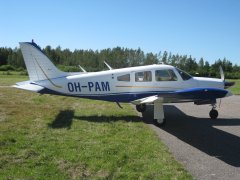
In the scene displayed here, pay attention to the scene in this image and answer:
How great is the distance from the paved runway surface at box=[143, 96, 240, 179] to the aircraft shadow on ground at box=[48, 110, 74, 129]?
9.24 ft

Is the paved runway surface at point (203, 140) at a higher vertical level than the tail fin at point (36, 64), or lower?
lower

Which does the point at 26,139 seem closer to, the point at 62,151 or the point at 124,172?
the point at 62,151

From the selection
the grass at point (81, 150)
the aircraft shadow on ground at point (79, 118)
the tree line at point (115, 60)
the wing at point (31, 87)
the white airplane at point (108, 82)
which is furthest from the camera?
the tree line at point (115, 60)

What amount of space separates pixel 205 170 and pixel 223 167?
477mm

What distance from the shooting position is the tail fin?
40.5 ft

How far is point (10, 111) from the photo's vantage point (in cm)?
1332

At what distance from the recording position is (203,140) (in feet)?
30.1

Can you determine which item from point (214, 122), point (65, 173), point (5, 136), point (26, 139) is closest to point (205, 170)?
point (65, 173)

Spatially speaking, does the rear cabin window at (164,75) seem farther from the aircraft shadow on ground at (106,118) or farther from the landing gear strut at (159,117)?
the aircraft shadow on ground at (106,118)

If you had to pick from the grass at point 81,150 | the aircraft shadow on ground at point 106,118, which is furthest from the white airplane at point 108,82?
the grass at point 81,150

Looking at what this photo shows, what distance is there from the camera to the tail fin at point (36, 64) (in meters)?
12.4

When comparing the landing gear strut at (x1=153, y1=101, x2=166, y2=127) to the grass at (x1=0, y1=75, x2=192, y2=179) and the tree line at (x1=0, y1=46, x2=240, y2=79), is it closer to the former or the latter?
the grass at (x1=0, y1=75, x2=192, y2=179)

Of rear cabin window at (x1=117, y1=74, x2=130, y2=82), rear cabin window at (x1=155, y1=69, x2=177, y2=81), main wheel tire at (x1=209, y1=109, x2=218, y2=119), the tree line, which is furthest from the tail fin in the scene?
the tree line

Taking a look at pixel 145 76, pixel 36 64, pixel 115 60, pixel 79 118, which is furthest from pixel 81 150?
pixel 115 60
